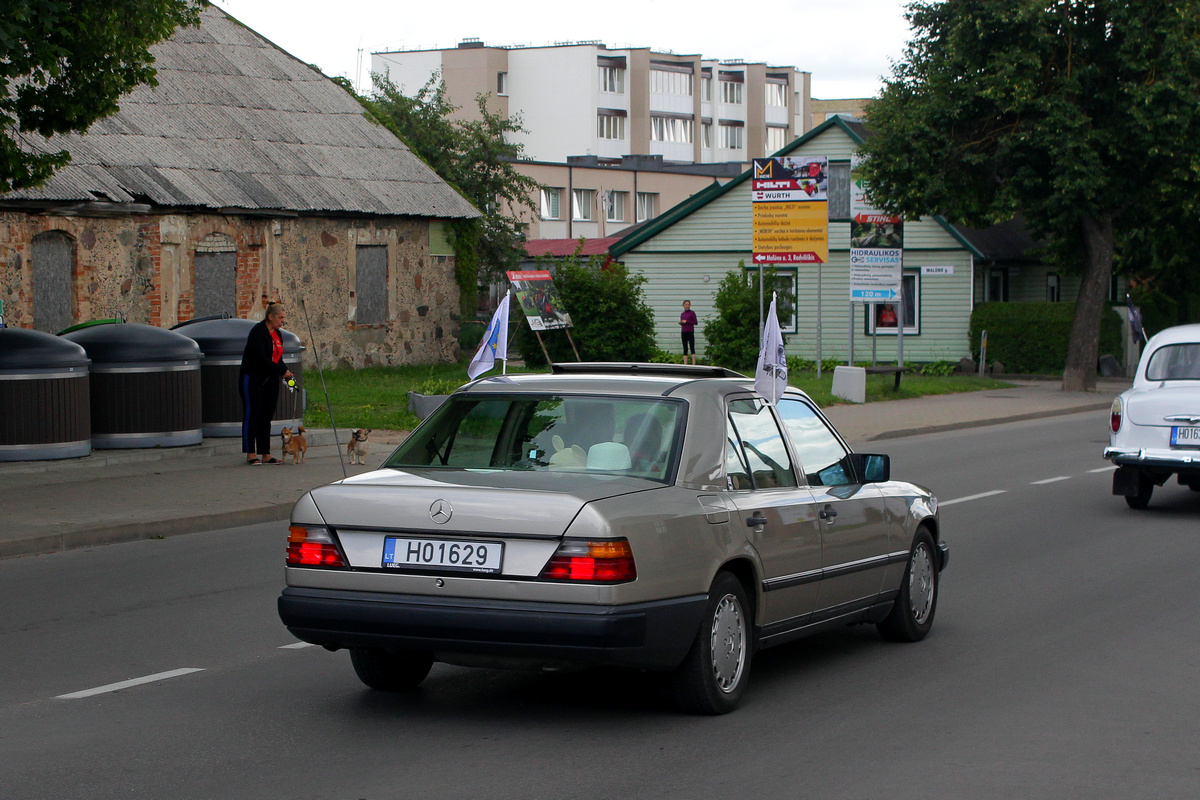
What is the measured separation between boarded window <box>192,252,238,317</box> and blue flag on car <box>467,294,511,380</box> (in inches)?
576

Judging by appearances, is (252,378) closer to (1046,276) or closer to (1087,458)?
(1087,458)

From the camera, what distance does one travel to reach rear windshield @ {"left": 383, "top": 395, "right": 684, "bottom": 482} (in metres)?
6.22

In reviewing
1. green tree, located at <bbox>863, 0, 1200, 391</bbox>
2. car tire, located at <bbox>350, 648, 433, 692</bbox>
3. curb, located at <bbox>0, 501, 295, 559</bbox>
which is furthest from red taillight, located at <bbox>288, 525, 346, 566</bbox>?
green tree, located at <bbox>863, 0, 1200, 391</bbox>

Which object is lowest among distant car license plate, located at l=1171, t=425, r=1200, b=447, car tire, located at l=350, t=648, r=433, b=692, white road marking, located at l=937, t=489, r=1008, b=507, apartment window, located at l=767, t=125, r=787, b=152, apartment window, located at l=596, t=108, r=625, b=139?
white road marking, located at l=937, t=489, r=1008, b=507

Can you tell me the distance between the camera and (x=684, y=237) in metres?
45.6

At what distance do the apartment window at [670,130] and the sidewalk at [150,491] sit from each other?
85.9 meters

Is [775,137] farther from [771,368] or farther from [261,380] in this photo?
[771,368]

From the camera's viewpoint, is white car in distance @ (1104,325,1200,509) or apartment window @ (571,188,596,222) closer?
white car in distance @ (1104,325,1200,509)

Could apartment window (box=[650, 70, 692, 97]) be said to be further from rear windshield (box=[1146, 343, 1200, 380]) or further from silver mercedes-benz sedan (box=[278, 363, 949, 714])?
silver mercedes-benz sedan (box=[278, 363, 949, 714])

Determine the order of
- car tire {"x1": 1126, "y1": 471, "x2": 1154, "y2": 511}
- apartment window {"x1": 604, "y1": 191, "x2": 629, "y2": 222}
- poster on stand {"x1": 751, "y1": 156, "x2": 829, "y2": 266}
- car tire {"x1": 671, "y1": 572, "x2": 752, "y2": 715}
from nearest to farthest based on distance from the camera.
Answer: car tire {"x1": 671, "y1": 572, "x2": 752, "y2": 715}, car tire {"x1": 1126, "y1": 471, "x2": 1154, "y2": 511}, poster on stand {"x1": 751, "y1": 156, "x2": 829, "y2": 266}, apartment window {"x1": 604, "y1": 191, "x2": 629, "y2": 222}

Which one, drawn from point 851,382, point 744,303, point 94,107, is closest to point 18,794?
point 94,107

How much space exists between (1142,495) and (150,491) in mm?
9677

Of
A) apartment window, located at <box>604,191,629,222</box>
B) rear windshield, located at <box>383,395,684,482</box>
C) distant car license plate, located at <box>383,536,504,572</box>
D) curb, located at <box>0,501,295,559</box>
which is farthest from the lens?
apartment window, located at <box>604,191,629,222</box>

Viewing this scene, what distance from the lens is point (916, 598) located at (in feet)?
26.2
